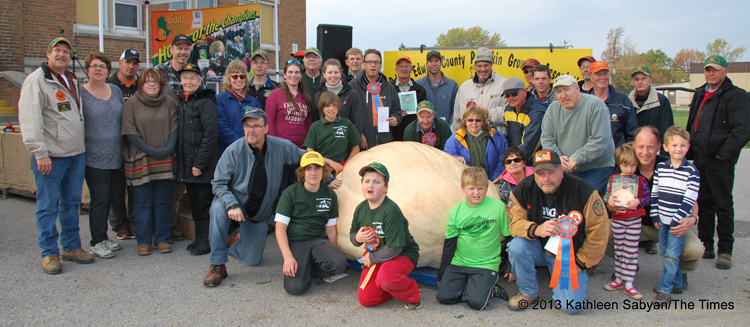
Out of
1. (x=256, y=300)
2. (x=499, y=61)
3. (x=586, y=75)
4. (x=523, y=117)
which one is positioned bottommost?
(x=256, y=300)

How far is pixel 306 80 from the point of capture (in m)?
6.35

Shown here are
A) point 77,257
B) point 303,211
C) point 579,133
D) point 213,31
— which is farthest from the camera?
point 213,31

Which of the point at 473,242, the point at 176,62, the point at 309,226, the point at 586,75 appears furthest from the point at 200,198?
the point at 586,75

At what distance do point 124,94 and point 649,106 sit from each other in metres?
5.89

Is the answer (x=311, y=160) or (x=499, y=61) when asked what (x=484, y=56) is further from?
(x=311, y=160)

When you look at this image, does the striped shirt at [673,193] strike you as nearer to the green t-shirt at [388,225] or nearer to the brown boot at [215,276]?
the green t-shirt at [388,225]

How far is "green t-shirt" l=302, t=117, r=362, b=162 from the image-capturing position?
505 cm

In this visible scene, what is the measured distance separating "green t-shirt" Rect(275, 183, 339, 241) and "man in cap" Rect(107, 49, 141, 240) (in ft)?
7.34

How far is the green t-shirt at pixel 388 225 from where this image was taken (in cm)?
380

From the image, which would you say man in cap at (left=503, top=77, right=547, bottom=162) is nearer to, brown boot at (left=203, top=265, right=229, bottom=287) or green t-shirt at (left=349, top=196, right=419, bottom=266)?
green t-shirt at (left=349, top=196, right=419, bottom=266)

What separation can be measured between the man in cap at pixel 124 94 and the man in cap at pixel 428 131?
313cm

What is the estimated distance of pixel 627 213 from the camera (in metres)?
4.15

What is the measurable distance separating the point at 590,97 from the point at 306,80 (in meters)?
3.40

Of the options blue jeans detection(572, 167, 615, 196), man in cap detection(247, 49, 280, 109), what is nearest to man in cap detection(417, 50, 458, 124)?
man in cap detection(247, 49, 280, 109)
